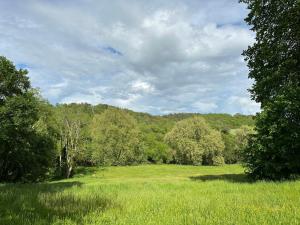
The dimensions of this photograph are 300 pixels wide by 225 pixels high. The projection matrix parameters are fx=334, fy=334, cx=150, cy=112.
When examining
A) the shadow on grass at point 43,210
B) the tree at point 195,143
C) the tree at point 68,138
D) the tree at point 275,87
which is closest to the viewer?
the shadow on grass at point 43,210

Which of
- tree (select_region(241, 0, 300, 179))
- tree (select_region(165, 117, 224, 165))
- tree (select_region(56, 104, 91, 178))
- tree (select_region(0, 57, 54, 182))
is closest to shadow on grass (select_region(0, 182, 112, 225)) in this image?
tree (select_region(241, 0, 300, 179))

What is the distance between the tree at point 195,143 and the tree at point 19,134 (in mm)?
55541

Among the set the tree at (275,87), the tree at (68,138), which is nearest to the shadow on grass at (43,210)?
→ the tree at (275,87)

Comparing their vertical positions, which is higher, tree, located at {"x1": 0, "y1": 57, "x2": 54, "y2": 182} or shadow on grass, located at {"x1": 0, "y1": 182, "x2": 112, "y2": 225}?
tree, located at {"x1": 0, "y1": 57, "x2": 54, "y2": 182}

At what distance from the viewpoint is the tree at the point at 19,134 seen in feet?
118

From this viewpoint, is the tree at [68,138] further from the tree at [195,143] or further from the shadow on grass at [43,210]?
the shadow on grass at [43,210]

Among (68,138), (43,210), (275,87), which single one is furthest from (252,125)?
(68,138)

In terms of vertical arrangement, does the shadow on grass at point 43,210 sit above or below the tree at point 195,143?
below

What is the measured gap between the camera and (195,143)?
93.2 m

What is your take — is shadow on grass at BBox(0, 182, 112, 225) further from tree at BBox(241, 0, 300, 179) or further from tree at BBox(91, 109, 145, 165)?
tree at BBox(91, 109, 145, 165)

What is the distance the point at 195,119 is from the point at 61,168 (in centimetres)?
4818

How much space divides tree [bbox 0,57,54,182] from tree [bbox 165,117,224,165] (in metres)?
55.5

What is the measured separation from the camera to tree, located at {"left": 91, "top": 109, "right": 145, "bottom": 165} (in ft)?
270

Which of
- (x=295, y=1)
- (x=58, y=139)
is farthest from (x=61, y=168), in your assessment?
(x=295, y=1)
